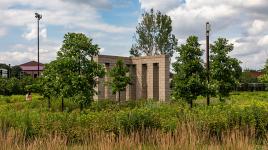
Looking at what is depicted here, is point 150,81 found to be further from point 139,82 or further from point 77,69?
point 77,69

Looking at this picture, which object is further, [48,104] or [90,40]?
[48,104]

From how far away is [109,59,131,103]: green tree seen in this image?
26141 millimetres

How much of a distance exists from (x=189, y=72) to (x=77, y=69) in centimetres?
471

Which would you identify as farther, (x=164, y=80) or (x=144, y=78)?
(x=144, y=78)

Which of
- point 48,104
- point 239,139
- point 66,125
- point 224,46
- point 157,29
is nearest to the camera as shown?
point 239,139

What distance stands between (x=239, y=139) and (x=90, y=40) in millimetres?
12870

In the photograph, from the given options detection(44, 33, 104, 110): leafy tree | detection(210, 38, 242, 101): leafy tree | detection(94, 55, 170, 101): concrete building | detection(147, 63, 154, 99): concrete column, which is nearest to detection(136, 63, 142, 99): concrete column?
detection(94, 55, 170, 101): concrete building

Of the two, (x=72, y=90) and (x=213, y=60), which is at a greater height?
(x=213, y=60)

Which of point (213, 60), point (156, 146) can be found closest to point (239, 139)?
point (156, 146)

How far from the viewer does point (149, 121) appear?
9.92 metres

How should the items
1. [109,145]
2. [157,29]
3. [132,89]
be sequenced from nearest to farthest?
[109,145] → [132,89] → [157,29]

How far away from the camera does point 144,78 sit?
1176 inches

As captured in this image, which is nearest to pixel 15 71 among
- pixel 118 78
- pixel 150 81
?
pixel 150 81

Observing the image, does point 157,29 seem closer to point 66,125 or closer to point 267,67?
point 267,67
